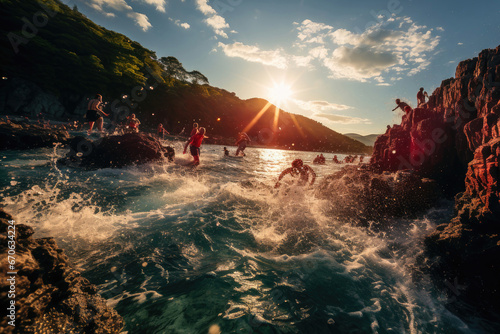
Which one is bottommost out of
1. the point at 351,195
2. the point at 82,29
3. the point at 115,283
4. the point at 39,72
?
the point at 115,283

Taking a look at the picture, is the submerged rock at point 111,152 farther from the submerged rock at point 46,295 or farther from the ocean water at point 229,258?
the submerged rock at point 46,295

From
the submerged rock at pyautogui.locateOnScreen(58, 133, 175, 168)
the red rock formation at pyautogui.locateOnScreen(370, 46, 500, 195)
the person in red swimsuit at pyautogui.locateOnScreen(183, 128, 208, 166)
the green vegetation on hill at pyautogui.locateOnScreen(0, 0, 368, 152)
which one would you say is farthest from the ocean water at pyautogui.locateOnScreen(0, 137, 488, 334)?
the green vegetation on hill at pyautogui.locateOnScreen(0, 0, 368, 152)

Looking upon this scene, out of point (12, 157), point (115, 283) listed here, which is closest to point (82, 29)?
point (12, 157)

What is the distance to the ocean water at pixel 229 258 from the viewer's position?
291 cm

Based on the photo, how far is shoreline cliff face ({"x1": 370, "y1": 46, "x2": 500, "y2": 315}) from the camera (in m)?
3.66

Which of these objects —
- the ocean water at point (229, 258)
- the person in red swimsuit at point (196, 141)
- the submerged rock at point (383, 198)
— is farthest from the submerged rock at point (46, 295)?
the person in red swimsuit at point (196, 141)

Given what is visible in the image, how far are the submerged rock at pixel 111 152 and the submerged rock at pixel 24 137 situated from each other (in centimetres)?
476

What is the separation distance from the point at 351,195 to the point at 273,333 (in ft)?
22.0

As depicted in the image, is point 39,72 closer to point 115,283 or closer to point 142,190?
point 142,190

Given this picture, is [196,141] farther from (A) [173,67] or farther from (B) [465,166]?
(A) [173,67]

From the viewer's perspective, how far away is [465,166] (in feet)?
23.0

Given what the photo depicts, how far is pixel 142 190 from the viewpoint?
812 centimetres

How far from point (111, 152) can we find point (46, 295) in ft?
35.4

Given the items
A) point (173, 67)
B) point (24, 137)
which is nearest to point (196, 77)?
point (173, 67)
